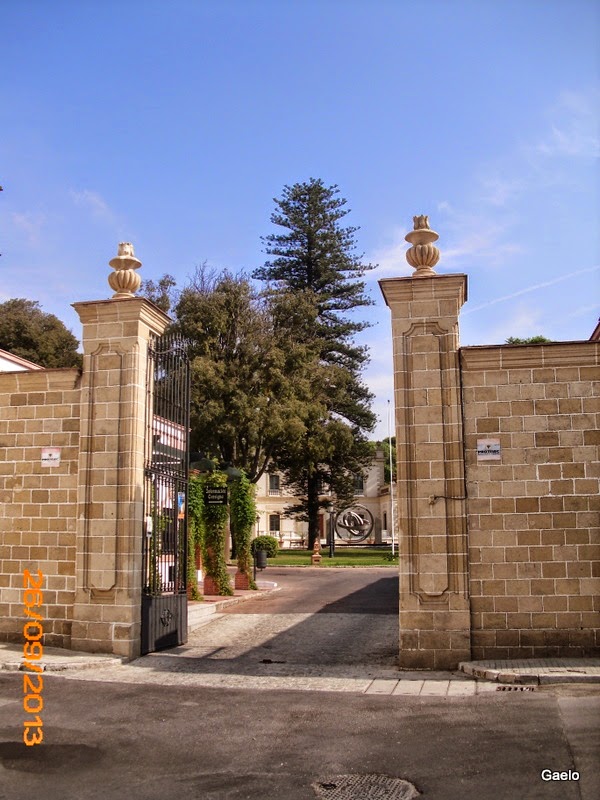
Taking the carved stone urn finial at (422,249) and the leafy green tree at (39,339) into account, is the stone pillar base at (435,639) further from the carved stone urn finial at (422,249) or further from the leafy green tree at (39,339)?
the leafy green tree at (39,339)

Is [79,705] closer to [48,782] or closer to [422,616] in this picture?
[48,782]

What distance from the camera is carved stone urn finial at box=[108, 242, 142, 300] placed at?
11211 mm

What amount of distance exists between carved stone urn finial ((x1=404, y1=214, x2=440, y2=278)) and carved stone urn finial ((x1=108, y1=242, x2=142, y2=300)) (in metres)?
3.94

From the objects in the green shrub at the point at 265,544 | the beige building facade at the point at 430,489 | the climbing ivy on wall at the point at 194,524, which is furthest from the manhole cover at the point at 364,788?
the green shrub at the point at 265,544

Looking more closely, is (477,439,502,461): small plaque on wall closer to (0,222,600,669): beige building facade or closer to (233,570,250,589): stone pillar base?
(0,222,600,669): beige building facade

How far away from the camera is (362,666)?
9.88m

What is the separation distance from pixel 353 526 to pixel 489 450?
44080mm

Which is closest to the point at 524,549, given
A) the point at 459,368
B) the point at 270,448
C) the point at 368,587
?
the point at 459,368

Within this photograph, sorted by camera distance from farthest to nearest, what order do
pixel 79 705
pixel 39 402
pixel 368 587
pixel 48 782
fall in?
pixel 368 587 → pixel 39 402 → pixel 79 705 → pixel 48 782

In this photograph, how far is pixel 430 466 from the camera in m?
9.69

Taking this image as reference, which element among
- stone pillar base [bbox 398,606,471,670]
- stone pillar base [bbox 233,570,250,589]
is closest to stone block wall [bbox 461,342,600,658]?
stone pillar base [bbox 398,606,471,670]

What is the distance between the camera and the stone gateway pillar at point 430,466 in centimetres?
936

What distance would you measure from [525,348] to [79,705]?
6588 mm

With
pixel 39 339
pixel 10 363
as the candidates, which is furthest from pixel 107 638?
pixel 39 339
